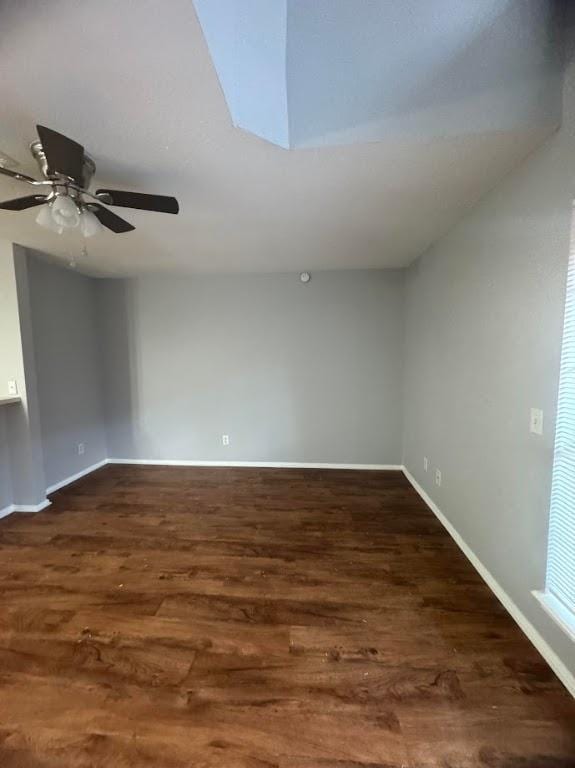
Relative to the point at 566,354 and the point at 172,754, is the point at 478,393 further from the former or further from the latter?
the point at 172,754

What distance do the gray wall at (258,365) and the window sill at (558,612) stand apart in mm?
2312

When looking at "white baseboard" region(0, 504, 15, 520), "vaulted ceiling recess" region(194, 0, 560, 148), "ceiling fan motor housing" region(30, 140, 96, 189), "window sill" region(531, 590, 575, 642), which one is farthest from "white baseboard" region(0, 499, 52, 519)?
"window sill" region(531, 590, 575, 642)

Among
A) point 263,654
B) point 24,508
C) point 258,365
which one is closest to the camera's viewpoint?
point 263,654

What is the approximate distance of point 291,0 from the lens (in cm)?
113

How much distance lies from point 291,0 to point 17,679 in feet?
9.64

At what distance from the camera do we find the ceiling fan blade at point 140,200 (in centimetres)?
144

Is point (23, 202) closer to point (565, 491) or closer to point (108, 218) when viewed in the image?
point (108, 218)

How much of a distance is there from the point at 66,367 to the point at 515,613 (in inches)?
169

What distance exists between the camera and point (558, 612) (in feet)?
4.41

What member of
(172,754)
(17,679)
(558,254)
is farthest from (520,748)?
(17,679)

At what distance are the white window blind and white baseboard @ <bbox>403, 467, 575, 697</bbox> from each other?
0.21 meters

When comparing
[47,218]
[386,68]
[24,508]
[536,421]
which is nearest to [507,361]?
[536,421]

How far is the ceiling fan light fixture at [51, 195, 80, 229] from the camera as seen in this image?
1.44 meters

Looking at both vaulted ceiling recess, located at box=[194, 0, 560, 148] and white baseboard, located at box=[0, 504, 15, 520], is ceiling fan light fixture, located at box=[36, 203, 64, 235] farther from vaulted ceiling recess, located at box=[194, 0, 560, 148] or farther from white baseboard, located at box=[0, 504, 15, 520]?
white baseboard, located at box=[0, 504, 15, 520]
